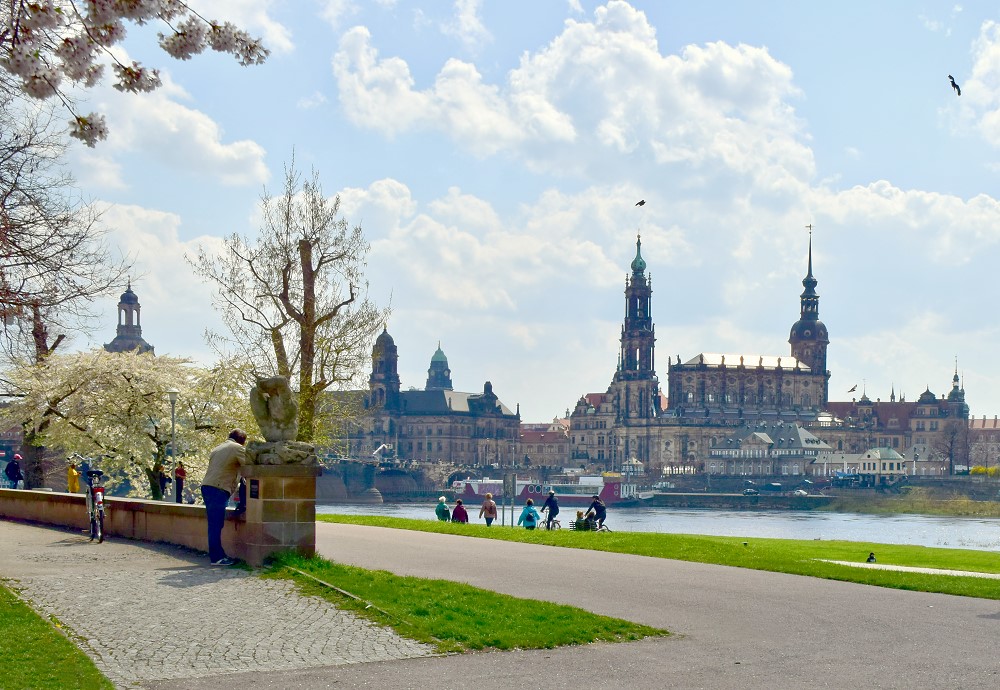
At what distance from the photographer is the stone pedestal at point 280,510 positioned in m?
18.5

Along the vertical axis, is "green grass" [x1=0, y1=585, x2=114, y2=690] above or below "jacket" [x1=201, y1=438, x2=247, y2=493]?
below

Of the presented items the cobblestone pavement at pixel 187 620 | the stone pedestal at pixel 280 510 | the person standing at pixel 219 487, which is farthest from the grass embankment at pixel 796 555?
the cobblestone pavement at pixel 187 620

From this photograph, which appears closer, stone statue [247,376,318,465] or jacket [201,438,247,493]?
stone statue [247,376,318,465]

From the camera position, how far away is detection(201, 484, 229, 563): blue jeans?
62.5ft

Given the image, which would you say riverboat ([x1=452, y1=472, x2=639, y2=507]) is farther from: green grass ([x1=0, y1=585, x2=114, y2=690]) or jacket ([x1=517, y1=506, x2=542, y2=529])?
green grass ([x1=0, y1=585, x2=114, y2=690])

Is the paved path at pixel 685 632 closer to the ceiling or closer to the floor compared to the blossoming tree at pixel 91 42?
closer to the floor

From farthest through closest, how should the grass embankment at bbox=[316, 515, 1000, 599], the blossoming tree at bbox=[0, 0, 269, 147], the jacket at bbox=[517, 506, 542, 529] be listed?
the jacket at bbox=[517, 506, 542, 529] → the grass embankment at bbox=[316, 515, 1000, 599] → the blossoming tree at bbox=[0, 0, 269, 147]

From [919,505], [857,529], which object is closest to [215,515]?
[857,529]

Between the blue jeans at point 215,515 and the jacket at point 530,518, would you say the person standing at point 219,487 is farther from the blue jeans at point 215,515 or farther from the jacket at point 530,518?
the jacket at point 530,518

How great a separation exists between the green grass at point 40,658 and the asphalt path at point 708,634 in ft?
2.49

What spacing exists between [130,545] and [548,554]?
24.5 feet

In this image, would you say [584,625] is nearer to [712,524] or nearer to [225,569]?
[225,569]

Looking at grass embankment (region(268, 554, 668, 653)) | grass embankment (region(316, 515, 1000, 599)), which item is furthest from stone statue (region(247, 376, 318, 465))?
grass embankment (region(316, 515, 1000, 599))

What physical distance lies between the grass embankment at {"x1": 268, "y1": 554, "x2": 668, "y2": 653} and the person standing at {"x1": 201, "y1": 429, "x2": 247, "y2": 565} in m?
2.04
